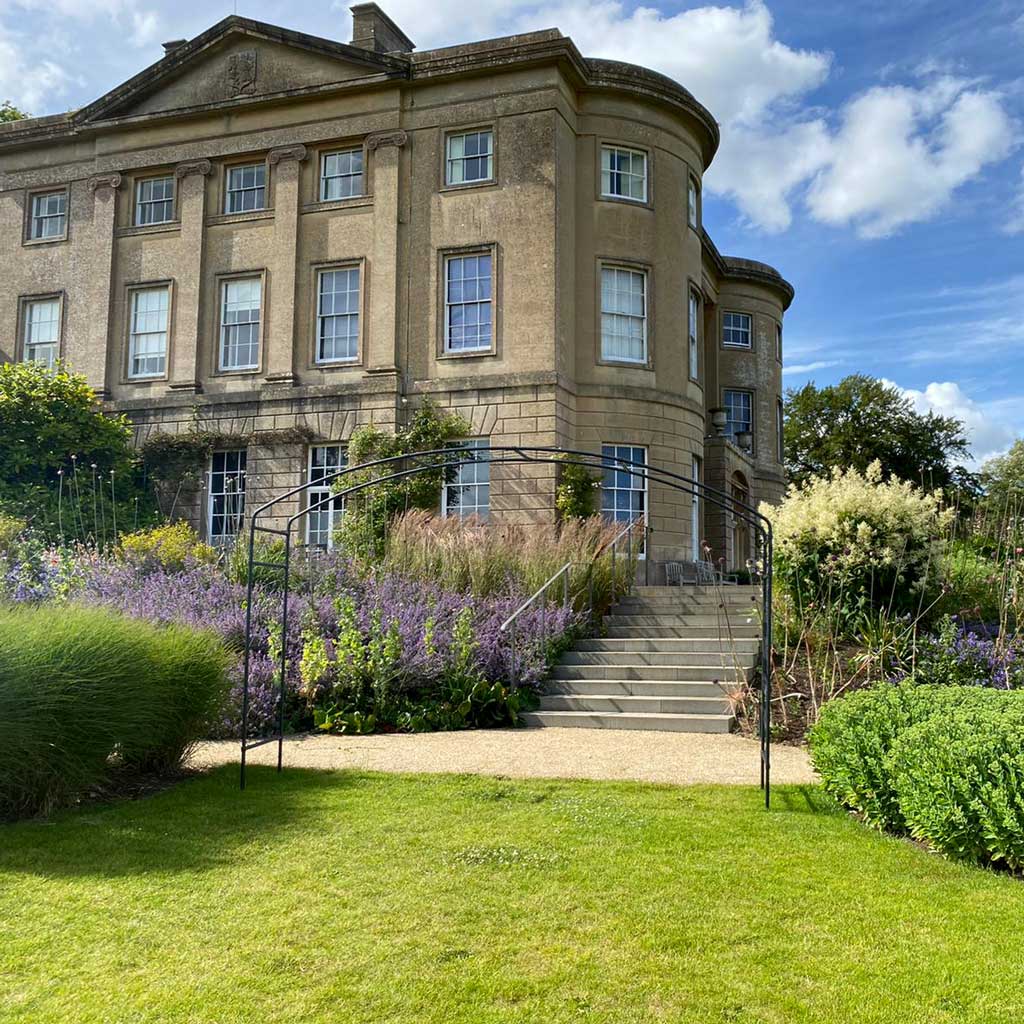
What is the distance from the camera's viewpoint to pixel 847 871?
5.22 m

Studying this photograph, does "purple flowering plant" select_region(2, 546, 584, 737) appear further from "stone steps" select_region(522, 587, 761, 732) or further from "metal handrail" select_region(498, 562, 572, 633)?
"stone steps" select_region(522, 587, 761, 732)

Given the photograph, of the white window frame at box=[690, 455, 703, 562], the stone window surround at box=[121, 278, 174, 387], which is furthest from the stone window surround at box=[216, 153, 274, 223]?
the white window frame at box=[690, 455, 703, 562]

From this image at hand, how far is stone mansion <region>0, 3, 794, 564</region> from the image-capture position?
19.5m

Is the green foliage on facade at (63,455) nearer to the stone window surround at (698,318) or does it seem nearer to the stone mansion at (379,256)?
the stone mansion at (379,256)

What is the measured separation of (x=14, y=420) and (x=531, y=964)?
18.9 metres

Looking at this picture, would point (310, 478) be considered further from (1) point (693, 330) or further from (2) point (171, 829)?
(2) point (171, 829)

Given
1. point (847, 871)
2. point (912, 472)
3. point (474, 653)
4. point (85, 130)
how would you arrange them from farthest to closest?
point (912, 472) < point (85, 130) < point (474, 653) < point (847, 871)

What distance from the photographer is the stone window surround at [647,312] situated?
20.0m

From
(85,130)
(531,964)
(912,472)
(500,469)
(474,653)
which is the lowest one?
(531,964)

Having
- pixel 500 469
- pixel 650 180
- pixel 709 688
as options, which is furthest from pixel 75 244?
pixel 709 688

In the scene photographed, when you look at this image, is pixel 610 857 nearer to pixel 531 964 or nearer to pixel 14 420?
pixel 531 964

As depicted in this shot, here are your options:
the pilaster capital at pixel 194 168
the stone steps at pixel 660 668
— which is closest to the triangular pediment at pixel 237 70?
the pilaster capital at pixel 194 168

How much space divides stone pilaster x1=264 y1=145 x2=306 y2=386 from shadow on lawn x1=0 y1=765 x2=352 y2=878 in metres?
14.7

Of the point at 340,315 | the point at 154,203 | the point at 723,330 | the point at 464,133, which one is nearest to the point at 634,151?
the point at 464,133
